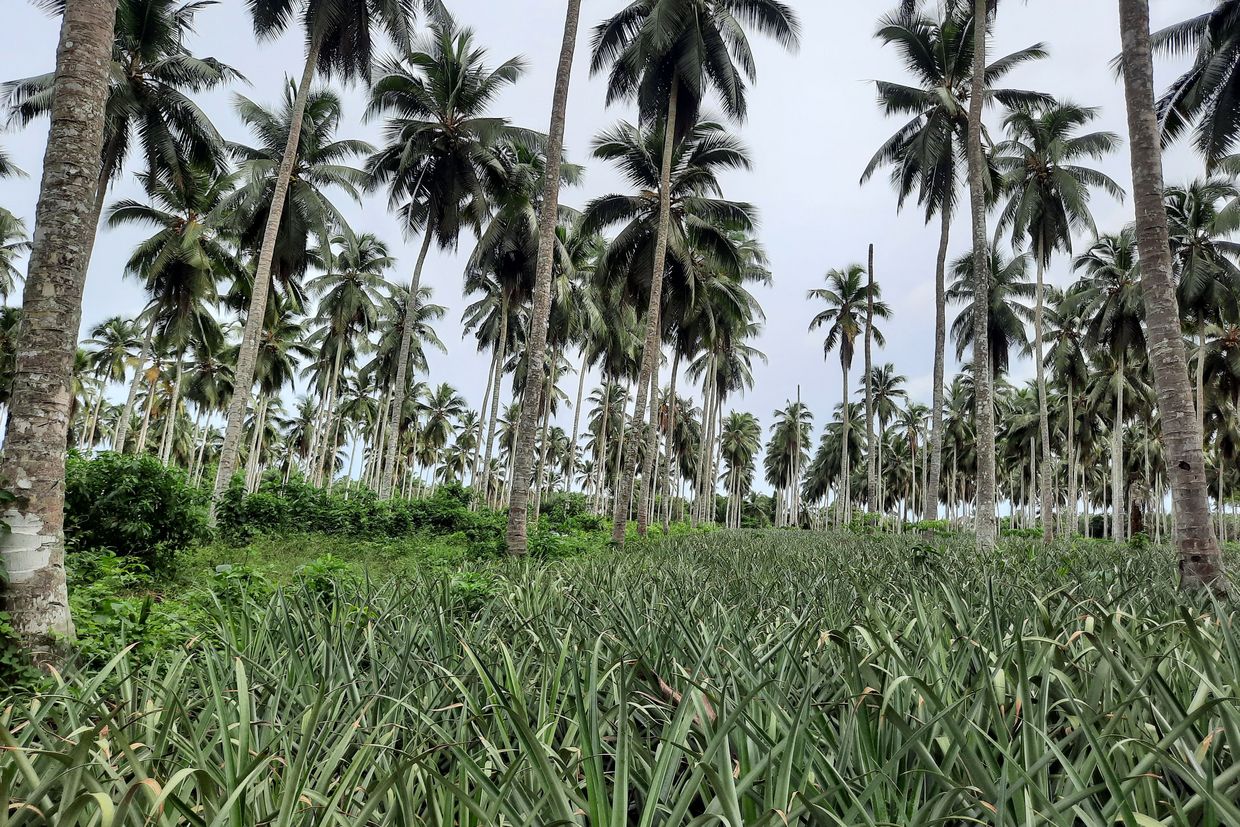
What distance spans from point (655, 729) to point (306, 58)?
18.2 m

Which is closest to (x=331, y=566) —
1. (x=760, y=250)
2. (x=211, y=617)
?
(x=211, y=617)

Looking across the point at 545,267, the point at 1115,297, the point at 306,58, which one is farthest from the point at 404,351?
the point at 1115,297

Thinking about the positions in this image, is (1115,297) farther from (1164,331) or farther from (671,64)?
(1164,331)

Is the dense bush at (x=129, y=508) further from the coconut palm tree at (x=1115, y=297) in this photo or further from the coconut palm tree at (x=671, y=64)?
the coconut palm tree at (x=1115, y=297)

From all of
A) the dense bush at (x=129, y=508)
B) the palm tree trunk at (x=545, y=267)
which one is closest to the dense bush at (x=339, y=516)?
the palm tree trunk at (x=545, y=267)

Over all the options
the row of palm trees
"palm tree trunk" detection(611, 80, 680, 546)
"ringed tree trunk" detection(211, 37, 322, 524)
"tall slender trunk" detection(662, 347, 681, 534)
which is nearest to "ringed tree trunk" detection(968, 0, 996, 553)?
the row of palm trees

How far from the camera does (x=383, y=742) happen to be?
1.76 metres

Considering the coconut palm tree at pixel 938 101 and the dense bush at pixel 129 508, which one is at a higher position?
the coconut palm tree at pixel 938 101

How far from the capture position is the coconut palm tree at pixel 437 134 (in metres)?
18.7

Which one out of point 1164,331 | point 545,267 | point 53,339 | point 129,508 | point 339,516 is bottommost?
point 339,516

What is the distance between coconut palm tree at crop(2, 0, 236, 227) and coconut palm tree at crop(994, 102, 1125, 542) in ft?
78.4

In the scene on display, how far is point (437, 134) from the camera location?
19484 millimetres

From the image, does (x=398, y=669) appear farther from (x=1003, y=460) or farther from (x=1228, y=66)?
(x=1003, y=460)

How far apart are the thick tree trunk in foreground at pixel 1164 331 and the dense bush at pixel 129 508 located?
11.7m
